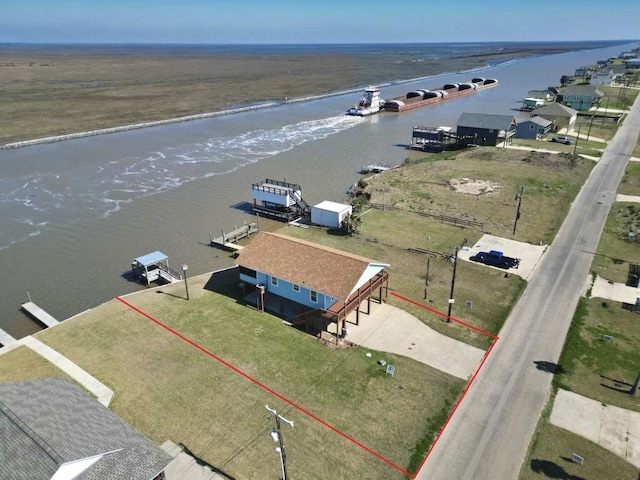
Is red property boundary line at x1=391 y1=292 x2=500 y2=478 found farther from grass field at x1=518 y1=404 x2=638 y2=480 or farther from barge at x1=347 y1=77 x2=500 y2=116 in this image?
barge at x1=347 y1=77 x2=500 y2=116

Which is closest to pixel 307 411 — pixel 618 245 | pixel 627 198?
pixel 618 245

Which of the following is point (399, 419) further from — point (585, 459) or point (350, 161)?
point (350, 161)

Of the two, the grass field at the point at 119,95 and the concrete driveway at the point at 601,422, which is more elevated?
the grass field at the point at 119,95

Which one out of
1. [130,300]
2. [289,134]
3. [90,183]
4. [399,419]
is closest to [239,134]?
[289,134]

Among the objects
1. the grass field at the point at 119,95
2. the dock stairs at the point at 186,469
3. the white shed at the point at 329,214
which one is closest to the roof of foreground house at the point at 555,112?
the white shed at the point at 329,214

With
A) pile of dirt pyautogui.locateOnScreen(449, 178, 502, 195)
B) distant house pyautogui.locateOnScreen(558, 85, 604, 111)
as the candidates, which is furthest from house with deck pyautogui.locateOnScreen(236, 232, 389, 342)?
distant house pyautogui.locateOnScreen(558, 85, 604, 111)

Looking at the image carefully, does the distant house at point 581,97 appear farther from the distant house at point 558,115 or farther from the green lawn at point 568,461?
the green lawn at point 568,461
